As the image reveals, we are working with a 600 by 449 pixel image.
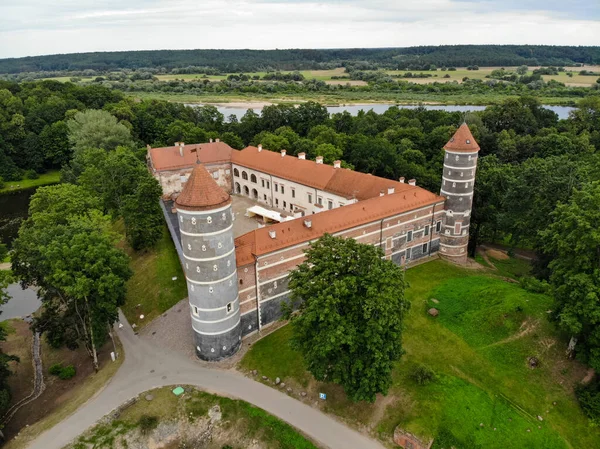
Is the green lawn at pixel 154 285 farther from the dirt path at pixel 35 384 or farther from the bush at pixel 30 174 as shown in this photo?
the bush at pixel 30 174

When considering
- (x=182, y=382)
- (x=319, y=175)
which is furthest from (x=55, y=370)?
(x=319, y=175)

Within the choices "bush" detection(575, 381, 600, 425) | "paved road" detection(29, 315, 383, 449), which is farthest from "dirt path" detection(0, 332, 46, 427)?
"bush" detection(575, 381, 600, 425)

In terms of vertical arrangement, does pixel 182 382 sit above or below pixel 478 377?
below

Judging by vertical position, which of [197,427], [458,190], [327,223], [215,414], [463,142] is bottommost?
[197,427]

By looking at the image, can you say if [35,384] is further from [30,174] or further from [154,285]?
[30,174]

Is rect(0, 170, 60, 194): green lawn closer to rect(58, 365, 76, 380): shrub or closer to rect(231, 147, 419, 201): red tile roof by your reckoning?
rect(231, 147, 419, 201): red tile roof

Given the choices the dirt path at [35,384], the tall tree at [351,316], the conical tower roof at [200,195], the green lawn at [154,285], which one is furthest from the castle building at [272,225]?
the dirt path at [35,384]
